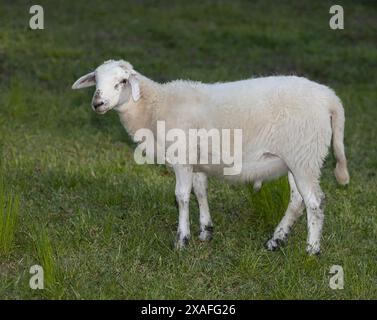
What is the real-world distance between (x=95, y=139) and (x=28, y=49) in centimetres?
511

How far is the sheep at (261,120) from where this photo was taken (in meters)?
5.65

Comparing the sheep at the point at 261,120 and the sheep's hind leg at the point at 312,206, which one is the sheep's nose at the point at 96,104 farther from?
the sheep's hind leg at the point at 312,206

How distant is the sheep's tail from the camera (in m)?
5.79

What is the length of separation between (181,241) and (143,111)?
1.05 metres

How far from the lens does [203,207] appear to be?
6.27 metres

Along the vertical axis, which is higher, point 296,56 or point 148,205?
point 296,56

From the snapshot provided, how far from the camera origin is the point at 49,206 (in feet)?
21.8

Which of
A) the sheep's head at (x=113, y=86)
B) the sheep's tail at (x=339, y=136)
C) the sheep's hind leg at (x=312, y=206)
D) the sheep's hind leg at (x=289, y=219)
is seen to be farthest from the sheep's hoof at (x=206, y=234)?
the sheep's head at (x=113, y=86)

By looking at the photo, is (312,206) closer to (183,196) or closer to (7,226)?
(183,196)

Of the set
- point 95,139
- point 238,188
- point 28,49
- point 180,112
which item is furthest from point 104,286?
point 28,49

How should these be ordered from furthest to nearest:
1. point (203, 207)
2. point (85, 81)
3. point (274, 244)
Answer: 1. point (203, 207)
2. point (85, 81)
3. point (274, 244)

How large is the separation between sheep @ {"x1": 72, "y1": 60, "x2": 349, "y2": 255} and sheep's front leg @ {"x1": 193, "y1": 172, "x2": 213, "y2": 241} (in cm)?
28

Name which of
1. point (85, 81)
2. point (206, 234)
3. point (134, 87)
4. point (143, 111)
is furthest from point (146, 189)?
point (134, 87)
